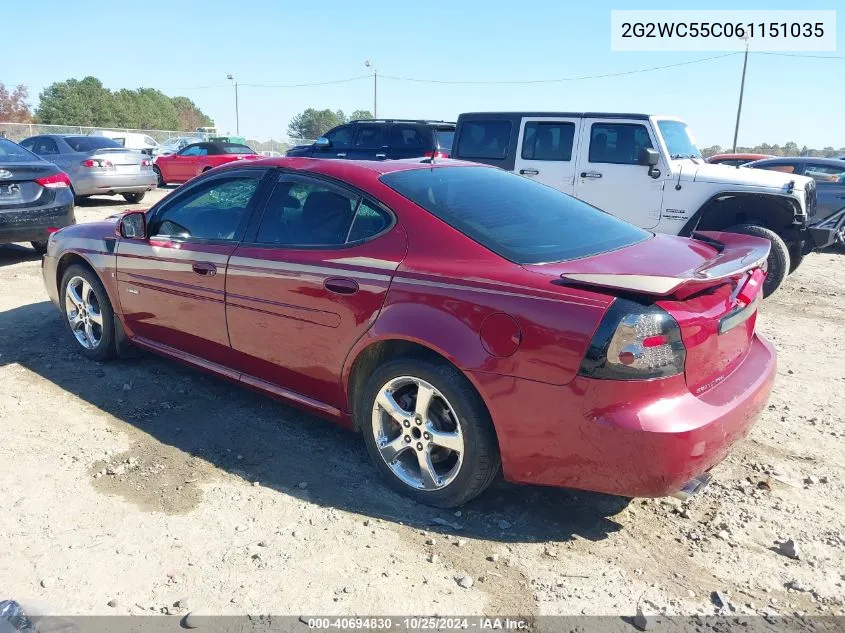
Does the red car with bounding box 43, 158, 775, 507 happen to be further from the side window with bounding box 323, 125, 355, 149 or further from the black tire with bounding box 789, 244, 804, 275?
the side window with bounding box 323, 125, 355, 149

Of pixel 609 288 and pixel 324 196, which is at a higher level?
pixel 324 196

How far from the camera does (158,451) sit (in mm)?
3660

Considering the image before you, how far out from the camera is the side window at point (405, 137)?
38.3 feet

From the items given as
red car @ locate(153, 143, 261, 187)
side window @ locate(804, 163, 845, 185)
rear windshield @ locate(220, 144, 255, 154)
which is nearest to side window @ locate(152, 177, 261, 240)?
side window @ locate(804, 163, 845, 185)

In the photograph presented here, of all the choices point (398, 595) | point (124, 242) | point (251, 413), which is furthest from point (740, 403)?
point (124, 242)

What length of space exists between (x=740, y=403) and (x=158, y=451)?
2941mm

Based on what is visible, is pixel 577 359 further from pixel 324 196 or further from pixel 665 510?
pixel 324 196

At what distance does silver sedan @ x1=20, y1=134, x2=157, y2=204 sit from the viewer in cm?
1335

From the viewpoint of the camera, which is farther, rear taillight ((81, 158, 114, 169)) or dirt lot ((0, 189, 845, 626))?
rear taillight ((81, 158, 114, 169))

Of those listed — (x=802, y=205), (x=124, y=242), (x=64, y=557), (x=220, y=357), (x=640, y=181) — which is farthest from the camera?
(x=640, y=181)

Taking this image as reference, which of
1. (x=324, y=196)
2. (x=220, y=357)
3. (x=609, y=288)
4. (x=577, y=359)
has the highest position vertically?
(x=324, y=196)

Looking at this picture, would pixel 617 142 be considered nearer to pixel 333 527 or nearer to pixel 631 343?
pixel 631 343

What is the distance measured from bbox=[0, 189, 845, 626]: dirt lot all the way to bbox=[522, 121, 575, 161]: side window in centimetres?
505

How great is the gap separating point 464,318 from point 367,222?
0.82 m
